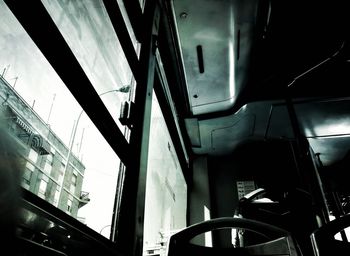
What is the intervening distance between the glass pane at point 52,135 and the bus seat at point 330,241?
86 cm

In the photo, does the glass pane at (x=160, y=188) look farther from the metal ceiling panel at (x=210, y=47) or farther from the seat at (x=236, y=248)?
the seat at (x=236, y=248)

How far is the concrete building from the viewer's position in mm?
618

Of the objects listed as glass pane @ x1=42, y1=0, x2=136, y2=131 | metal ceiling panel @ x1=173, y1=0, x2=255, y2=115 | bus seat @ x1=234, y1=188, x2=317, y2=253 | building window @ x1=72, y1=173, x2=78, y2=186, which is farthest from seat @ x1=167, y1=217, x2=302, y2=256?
metal ceiling panel @ x1=173, y1=0, x2=255, y2=115

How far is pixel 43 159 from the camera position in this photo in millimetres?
794

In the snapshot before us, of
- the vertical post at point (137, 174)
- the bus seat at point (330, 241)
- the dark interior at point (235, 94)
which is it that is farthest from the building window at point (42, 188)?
the bus seat at point (330, 241)

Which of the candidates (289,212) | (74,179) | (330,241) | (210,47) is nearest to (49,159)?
(74,179)

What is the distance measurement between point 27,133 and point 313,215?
7.96 feet

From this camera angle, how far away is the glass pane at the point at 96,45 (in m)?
0.95

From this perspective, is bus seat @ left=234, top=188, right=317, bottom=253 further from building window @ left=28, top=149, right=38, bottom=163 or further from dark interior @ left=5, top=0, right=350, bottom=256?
building window @ left=28, top=149, right=38, bottom=163

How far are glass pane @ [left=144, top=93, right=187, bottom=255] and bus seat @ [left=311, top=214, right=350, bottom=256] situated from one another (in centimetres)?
112

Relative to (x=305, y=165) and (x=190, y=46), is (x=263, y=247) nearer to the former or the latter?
(x=305, y=165)

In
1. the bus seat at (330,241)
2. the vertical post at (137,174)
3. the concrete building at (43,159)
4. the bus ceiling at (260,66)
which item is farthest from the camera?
the bus ceiling at (260,66)

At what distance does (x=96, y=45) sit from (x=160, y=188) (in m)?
1.48

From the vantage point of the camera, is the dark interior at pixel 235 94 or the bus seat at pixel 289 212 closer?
the dark interior at pixel 235 94
